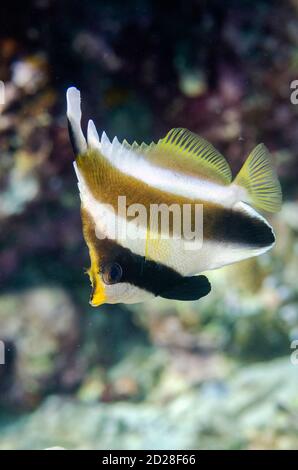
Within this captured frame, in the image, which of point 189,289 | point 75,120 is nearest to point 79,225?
point 189,289

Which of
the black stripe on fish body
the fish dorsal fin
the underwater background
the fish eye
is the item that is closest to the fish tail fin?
the fish dorsal fin

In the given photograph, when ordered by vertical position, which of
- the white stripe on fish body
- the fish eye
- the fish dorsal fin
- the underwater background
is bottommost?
the fish eye

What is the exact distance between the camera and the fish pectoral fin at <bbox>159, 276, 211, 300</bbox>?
4.65 feet

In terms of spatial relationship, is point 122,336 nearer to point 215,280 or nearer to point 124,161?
point 215,280

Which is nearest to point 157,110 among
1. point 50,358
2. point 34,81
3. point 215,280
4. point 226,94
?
point 226,94

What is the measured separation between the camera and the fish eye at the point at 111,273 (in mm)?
1299

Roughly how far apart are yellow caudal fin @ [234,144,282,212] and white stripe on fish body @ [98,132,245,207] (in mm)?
41

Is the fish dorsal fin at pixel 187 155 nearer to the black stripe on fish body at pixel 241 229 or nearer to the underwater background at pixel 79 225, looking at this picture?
the black stripe on fish body at pixel 241 229

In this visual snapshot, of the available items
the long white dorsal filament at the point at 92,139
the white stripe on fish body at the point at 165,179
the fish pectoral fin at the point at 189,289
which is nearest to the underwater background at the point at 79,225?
the fish pectoral fin at the point at 189,289

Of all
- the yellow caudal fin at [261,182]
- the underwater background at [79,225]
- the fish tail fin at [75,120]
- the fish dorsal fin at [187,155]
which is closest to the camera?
the fish tail fin at [75,120]

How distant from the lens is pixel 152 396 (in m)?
3.97

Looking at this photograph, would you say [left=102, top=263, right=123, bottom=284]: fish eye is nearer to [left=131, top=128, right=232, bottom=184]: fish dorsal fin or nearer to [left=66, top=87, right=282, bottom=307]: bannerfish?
[left=66, top=87, right=282, bottom=307]: bannerfish
